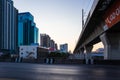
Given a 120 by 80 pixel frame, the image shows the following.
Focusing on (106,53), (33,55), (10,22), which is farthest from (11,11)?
(106,53)

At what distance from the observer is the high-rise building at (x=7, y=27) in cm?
17138

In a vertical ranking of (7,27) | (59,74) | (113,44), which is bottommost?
(59,74)

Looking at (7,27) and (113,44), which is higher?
Answer: (7,27)

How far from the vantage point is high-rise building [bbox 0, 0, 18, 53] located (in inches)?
6747

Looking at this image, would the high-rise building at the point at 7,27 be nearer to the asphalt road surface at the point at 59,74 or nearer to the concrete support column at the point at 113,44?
the concrete support column at the point at 113,44

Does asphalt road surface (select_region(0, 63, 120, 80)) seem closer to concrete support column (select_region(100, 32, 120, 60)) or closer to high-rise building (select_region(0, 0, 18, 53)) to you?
concrete support column (select_region(100, 32, 120, 60))

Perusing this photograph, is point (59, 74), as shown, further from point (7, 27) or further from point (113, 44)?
point (7, 27)

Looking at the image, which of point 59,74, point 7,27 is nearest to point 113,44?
point 59,74

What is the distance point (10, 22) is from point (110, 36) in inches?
6602

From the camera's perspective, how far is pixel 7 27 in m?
182

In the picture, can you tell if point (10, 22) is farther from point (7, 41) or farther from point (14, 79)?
point (14, 79)

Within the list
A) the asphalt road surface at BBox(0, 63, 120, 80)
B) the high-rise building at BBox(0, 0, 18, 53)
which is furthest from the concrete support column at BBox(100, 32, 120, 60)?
the high-rise building at BBox(0, 0, 18, 53)

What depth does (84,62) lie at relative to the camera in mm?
37594

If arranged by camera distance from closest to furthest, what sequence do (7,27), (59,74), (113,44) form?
1. (59,74)
2. (113,44)
3. (7,27)
